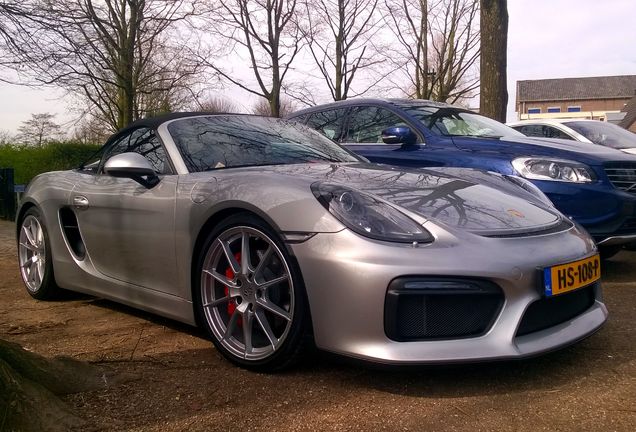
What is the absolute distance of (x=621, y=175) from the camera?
15.3 ft

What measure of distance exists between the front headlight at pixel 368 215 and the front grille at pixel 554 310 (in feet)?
1.74

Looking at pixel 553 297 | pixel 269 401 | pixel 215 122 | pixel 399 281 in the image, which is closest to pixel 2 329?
pixel 215 122

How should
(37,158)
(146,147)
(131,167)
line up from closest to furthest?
(131,167) → (146,147) → (37,158)

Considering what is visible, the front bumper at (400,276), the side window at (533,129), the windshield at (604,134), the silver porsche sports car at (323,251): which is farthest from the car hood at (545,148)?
the side window at (533,129)

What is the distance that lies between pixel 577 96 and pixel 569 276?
7481 centimetres

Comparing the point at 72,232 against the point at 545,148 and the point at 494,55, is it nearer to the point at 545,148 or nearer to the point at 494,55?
the point at 545,148

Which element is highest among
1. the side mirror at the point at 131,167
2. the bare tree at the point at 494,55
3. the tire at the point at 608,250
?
the bare tree at the point at 494,55

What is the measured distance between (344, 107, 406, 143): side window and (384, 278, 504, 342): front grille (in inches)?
135

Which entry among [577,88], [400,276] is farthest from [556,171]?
[577,88]

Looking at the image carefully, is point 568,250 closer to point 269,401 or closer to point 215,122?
point 269,401

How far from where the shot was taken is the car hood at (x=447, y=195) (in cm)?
263

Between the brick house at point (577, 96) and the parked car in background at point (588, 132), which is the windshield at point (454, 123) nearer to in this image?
the parked car in background at point (588, 132)

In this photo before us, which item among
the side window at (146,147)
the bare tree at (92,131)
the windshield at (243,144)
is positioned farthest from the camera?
the bare tree at (92,131)

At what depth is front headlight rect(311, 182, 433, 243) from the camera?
7.96ft
